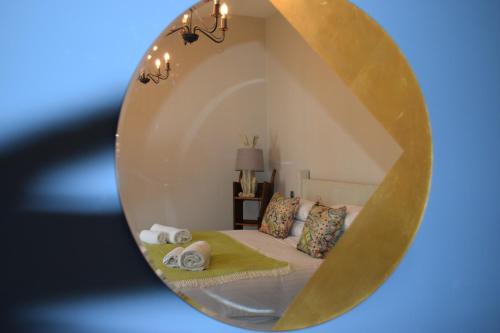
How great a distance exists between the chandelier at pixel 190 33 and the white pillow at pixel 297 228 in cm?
46

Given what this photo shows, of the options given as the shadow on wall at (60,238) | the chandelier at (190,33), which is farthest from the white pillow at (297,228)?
the chandelier at (190,33)

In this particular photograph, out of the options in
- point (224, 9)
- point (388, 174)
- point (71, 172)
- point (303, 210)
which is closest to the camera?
point (71, 172)

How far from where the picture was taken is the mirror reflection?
911 millimetres

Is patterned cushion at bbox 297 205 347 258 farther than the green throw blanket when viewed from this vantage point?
Yes

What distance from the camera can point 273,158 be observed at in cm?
105

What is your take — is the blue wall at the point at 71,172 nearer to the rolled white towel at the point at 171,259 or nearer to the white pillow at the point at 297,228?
the rolled white towel at the point at 171,259

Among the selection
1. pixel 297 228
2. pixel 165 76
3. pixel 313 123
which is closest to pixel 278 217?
pixel 297 228

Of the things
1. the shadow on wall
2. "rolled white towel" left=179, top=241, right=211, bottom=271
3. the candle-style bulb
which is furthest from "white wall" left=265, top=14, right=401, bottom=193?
the shadow on wall

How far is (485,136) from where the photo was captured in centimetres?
139

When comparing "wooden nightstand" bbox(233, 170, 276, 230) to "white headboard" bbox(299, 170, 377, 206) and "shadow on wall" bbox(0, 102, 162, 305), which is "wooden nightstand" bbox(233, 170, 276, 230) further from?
"shadow on wall" bbox(0, 102, 162, 305)

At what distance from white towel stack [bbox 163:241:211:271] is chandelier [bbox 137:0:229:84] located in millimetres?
350

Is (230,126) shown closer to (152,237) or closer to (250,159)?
(250,159)

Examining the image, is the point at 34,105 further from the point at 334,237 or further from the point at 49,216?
the point at 334,237

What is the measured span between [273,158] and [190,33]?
336 millimetres
